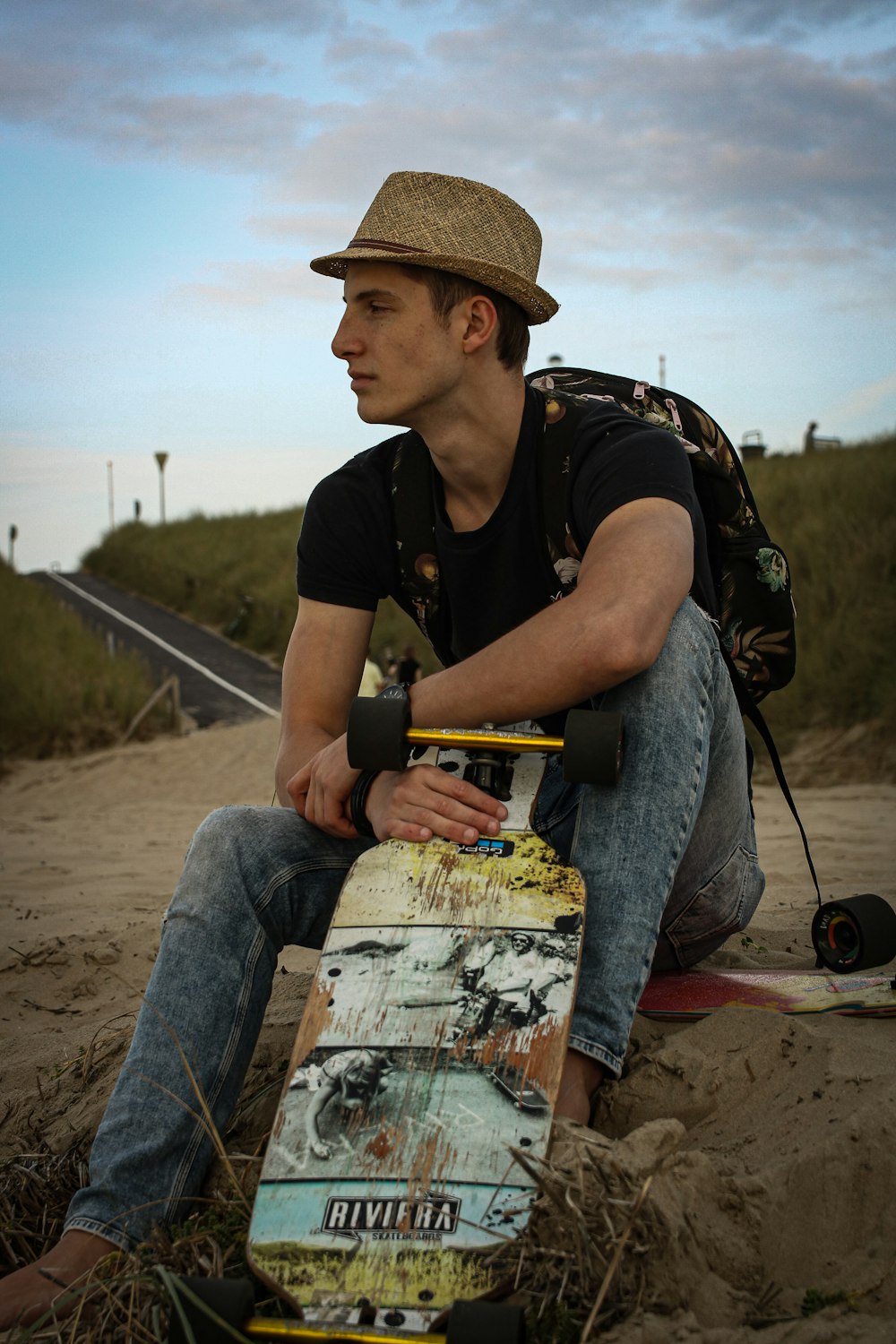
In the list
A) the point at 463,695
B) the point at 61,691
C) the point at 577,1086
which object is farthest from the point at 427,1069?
the point at 61,691

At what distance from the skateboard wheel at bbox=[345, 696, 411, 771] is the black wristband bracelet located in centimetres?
12

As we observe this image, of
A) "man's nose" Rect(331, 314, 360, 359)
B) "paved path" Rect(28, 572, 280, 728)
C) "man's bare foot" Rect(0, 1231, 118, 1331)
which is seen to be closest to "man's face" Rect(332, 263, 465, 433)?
"man's nose" Rect(331, 314, 360, 359)

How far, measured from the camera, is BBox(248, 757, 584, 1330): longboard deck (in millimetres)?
1646

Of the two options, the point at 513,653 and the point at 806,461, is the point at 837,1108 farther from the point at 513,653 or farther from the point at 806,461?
the point at 806,461

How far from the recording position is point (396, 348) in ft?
8.30

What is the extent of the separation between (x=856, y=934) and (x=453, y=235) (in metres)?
1.84

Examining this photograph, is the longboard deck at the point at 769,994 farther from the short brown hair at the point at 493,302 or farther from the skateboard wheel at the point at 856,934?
the short brown hair at the point at 493,302

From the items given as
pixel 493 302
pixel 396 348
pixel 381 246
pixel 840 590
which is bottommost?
pixel 840 590

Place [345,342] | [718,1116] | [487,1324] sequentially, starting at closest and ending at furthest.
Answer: [487,1324] < [718,1116] < [345,342]

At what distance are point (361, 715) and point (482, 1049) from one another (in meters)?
0.65

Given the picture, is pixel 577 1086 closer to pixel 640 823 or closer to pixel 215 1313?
pixel 640 823

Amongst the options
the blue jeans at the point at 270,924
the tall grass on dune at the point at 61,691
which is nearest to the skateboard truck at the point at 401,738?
the blue jeans at the point at 270,924

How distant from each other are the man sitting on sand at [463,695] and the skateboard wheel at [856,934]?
8.4 inches

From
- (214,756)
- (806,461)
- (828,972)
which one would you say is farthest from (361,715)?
(806,461)
